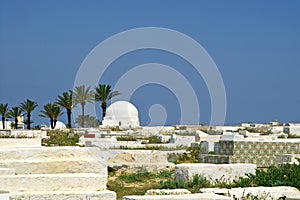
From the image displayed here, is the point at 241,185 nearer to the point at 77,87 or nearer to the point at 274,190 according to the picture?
the point at 274,190

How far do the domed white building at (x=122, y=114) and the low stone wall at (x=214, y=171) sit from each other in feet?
121

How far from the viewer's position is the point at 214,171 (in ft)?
33.4

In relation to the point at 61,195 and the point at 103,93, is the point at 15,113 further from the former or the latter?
the point at 61,195

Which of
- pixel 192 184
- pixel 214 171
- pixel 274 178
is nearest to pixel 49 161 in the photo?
pixel 192 184

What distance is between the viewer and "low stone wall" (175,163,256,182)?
10023 millimetres

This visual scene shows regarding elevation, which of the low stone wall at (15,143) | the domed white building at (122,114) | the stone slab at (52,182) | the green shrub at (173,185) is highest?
the domed white building at (122,114)

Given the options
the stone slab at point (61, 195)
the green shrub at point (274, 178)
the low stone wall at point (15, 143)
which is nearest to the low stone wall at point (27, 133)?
the low stone wall at point (15, 143)

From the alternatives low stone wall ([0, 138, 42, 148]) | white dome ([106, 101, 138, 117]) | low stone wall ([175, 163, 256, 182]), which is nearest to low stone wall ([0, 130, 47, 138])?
low stone wall ([0, 138, 42, 148])

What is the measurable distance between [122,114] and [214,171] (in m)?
38.6

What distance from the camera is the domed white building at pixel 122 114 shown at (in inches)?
1881

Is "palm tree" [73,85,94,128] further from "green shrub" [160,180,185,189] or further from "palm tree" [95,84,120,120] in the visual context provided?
"green shrub" [160,180,185,189]

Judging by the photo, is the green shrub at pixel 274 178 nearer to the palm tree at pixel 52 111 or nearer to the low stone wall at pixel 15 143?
the low stone wall at pixel 15 143

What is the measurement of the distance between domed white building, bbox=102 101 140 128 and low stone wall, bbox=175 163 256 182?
3688 centimetres

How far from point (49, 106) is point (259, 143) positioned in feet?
96.1
